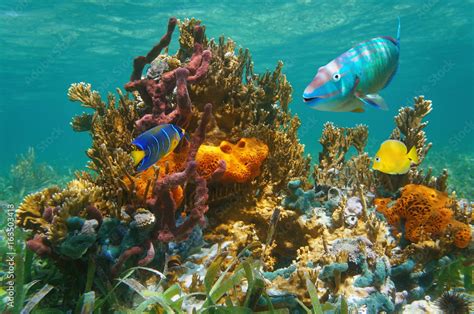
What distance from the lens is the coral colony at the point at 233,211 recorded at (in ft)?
9.55

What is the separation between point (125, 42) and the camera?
29516 mm

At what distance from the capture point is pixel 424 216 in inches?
146

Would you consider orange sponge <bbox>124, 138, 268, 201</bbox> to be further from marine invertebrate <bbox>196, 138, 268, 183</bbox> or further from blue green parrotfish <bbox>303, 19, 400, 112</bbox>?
blue green parrotfish <bbox>303, 19, 400, 112</bbox>

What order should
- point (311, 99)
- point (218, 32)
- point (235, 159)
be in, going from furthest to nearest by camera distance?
point (218, 32), point (235, 159), point (311, 99)

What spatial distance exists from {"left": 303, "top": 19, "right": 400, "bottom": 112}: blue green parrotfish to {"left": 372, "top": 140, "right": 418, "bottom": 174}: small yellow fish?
1.59 m

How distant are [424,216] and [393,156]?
0.76 metres

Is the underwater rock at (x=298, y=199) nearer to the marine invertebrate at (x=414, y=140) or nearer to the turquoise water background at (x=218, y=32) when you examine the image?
the marine invertebrate at (x=414, y=140)

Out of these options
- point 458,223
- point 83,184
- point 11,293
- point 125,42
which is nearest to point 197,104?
point 83,184

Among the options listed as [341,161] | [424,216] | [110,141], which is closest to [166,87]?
[110,141]

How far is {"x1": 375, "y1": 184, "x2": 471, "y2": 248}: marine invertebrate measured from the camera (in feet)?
11.5

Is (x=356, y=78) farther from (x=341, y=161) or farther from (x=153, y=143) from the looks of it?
(x=341, y=161)

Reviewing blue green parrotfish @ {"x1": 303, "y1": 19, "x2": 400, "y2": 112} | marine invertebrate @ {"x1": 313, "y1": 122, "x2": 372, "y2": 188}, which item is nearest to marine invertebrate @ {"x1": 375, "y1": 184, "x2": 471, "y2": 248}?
marine invertebrate @ {"x1": 313, "y1": 122, "x2": 372, "y2": 188}

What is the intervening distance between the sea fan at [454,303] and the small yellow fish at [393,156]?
135cm

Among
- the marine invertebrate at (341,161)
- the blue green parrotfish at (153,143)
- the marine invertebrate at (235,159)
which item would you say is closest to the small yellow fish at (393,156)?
the marine invertebrate at (341,161)
